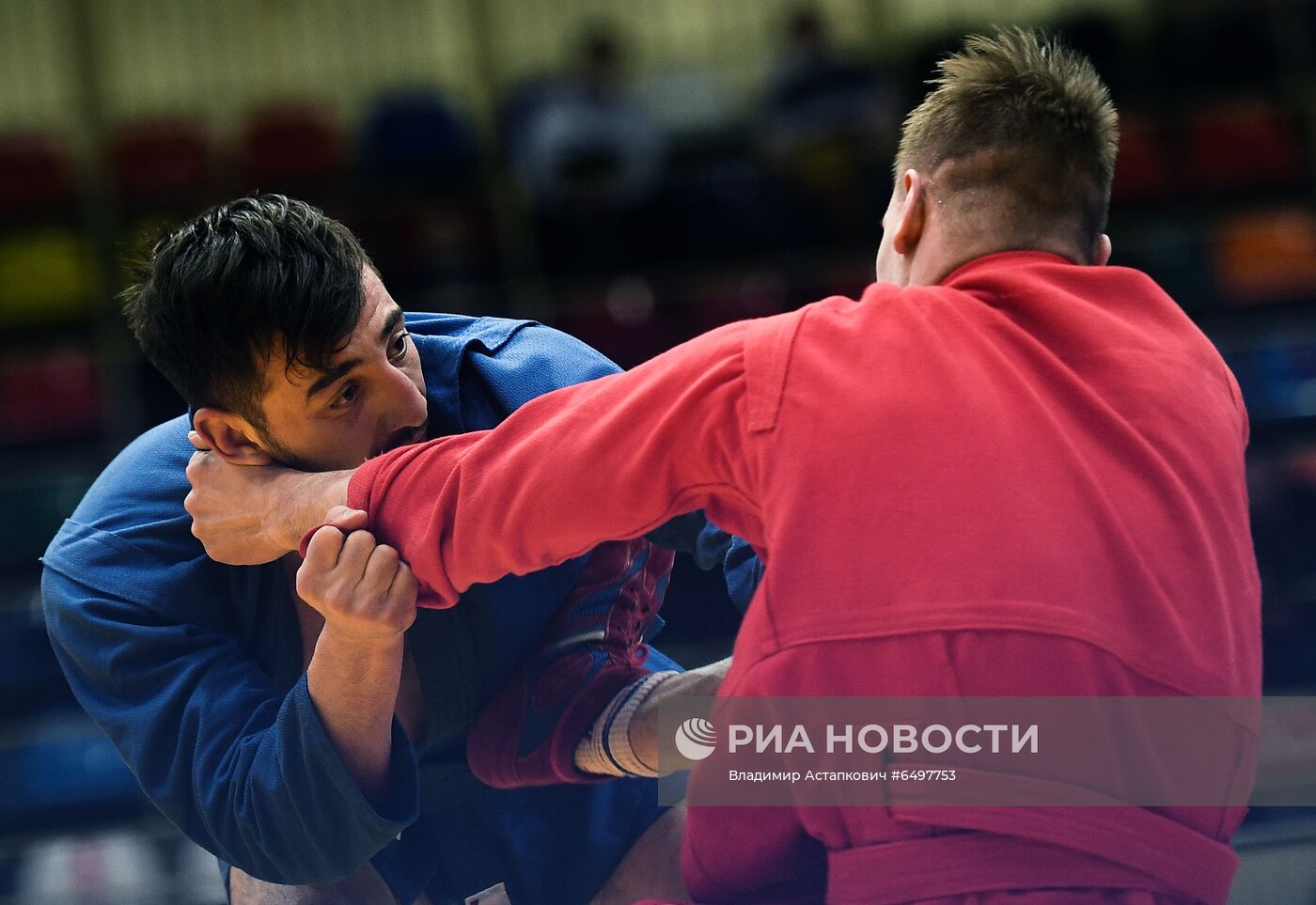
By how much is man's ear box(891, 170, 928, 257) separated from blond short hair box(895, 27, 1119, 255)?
0.01 metres

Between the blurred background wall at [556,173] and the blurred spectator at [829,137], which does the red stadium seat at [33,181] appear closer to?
the blurred background wall at [556,173]

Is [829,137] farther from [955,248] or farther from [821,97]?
[955,248]

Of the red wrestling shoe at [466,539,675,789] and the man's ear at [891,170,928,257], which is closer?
the man's ear at [891,170,928,257]

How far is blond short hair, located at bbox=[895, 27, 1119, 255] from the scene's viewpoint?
0.96m

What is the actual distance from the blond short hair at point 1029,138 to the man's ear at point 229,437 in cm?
59

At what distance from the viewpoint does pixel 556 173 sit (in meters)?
3.29

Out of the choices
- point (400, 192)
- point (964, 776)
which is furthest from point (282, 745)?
point (400, 192)

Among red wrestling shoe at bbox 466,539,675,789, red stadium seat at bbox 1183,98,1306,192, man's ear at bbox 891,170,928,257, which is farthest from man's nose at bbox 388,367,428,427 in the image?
red stadium seat at bbox 1183,98,1306,192

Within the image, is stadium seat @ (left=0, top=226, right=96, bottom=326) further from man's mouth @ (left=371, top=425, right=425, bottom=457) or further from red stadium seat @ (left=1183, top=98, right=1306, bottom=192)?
red stadium seat @ (left=1183, top=98, right=1306, bottom=192)

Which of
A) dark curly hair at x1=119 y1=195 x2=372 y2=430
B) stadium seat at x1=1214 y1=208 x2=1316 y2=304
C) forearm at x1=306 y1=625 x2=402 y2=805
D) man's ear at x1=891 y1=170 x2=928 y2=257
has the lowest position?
stadium seat at x1=1214 y1=208 x2=1316 y2=304

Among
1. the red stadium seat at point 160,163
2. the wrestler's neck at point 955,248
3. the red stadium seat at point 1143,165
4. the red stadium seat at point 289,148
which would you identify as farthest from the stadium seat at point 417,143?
the wrestler's neck at point 955,248

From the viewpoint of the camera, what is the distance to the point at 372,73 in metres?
4.24

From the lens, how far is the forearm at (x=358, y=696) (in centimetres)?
108

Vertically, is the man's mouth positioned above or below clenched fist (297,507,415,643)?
above
